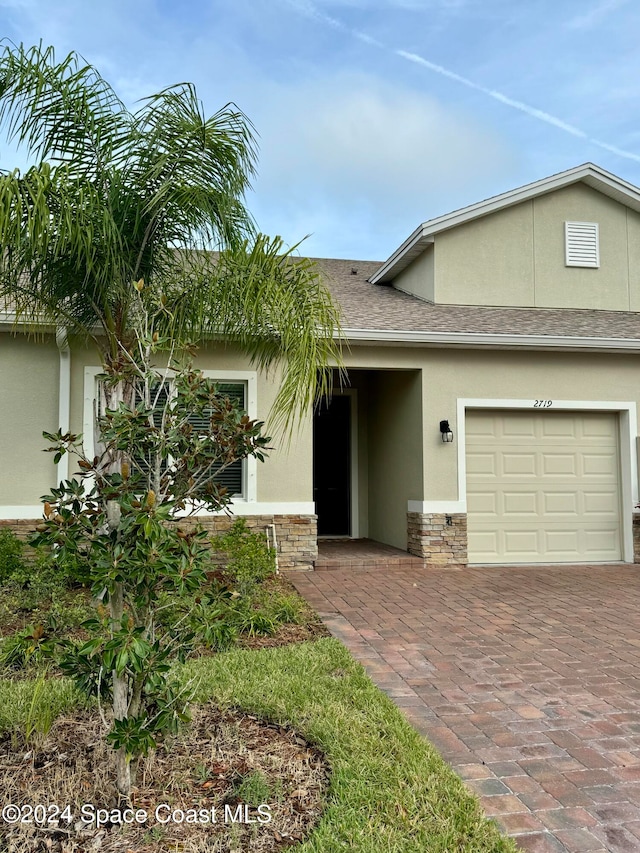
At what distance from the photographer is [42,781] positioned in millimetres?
2924

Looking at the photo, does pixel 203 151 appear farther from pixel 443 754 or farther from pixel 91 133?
pixel 443 754

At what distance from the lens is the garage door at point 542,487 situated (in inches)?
364

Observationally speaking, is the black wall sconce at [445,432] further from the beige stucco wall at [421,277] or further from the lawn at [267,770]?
the lawn at [267,770]

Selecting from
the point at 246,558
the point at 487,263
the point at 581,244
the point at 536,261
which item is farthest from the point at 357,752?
the point at 581,244

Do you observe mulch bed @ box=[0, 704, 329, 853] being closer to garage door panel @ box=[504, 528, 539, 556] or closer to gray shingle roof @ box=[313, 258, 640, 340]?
gray shingle roof @ box=[313, 258, 640, 340]

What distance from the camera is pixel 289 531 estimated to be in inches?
339

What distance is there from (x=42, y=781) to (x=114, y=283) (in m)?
3.09

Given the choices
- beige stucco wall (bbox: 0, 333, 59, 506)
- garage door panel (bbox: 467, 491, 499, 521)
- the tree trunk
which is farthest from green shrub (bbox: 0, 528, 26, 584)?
garage door panel (bbox: 467, 491, 499, 521)

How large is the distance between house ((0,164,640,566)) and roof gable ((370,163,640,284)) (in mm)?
29

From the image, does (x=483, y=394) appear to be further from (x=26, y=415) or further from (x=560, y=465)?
(x=26, y=415)

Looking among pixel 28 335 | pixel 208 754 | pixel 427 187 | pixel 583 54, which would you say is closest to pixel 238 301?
pixel 208 754

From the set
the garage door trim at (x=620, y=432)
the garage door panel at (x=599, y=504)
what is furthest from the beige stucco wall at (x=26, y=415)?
the garage door panel at (x=599, y=504)

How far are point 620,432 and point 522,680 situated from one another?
6.19 m

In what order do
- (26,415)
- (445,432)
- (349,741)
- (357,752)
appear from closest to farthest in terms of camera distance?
(357,752)
(349,741)
(26,415)
(445,432)
